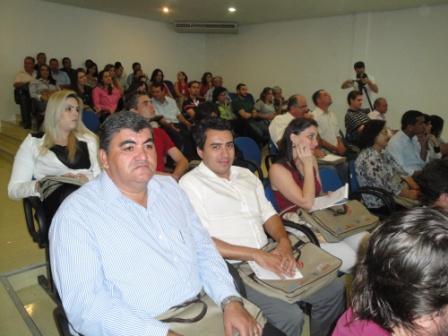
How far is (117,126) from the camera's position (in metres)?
1.36

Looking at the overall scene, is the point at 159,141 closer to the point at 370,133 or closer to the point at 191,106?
the point at 370,133

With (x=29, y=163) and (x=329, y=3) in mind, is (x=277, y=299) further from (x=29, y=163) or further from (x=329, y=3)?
(x=329, y=3)

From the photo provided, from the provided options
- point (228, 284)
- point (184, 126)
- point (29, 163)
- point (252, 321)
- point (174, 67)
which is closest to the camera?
point (252, 321)

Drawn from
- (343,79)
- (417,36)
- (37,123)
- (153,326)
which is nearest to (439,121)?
(417,36)

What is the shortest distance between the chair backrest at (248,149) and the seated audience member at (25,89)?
453cm

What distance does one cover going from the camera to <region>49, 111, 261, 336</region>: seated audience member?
1120mm

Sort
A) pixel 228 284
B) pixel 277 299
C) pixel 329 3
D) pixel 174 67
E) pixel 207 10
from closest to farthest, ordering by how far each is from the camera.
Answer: pixel 228 284
pixel 277 299
pixel 329 3
pixel 207 10
pixel 174 67

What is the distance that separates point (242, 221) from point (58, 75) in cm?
648

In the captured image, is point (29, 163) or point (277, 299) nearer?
point (277, 299)

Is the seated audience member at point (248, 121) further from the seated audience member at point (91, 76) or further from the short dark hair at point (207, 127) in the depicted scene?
the short dark hair at point (207, 127)

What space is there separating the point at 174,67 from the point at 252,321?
945cm

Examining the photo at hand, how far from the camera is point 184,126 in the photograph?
533cm

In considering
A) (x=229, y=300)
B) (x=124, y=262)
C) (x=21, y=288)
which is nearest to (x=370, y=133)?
(x=229, y=300)

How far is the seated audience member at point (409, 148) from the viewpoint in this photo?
3422mm
